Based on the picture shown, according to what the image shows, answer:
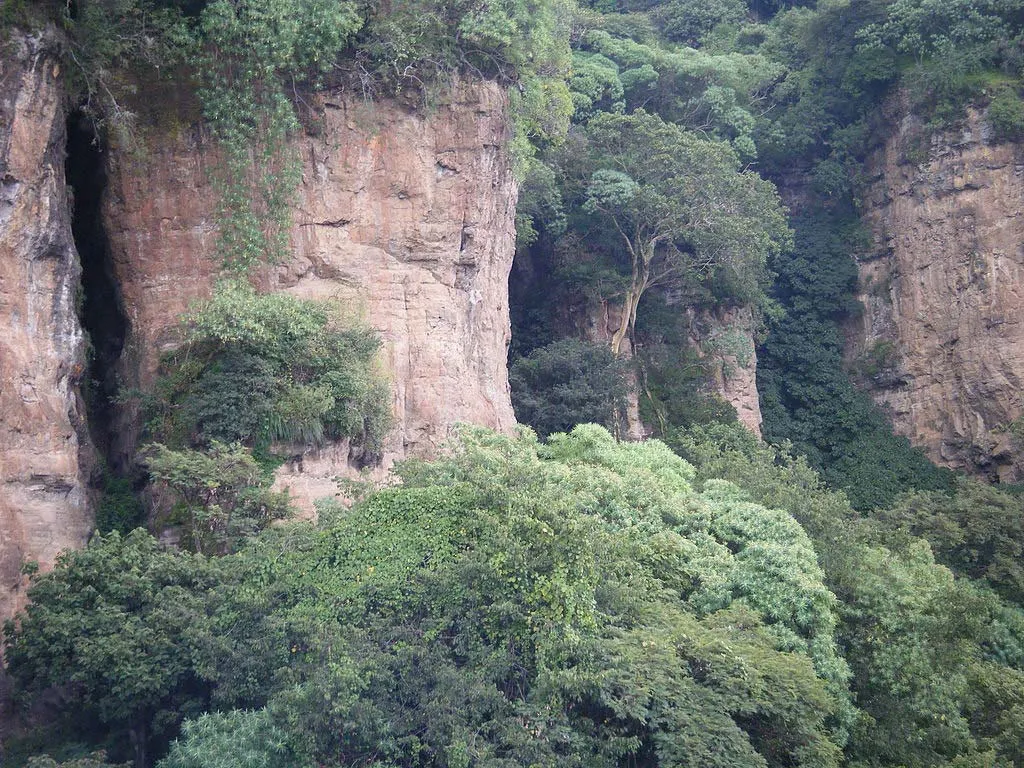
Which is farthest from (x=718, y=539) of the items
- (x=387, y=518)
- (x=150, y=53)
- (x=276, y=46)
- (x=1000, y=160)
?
(x=1000, y=160)

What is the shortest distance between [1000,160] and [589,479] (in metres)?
17.7

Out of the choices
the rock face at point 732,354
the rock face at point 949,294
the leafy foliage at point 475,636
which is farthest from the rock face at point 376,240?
the rock face at point 949,294

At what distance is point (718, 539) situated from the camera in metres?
13.9

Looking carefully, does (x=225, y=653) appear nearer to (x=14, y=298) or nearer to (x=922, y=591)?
(x=14, y=298)

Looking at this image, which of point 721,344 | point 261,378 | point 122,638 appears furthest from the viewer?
point 721,344

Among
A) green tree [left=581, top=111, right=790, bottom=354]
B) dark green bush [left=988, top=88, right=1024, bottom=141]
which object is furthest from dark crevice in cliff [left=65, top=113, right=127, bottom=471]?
dark green bush [left=988, top=88, right=1024, bottom=141]

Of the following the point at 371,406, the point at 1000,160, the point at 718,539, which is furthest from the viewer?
the point at 1000,160

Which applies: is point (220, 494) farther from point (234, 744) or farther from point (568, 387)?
point (568, 387)

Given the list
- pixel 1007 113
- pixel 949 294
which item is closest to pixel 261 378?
pixel 949 294

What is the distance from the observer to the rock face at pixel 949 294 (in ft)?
80.8

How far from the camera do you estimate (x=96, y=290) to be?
1598 centimetres

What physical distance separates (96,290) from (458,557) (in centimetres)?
871

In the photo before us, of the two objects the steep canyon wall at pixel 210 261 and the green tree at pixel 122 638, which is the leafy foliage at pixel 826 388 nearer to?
the steep canyon wall at pixel 210 261

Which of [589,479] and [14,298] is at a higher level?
[14,298]
